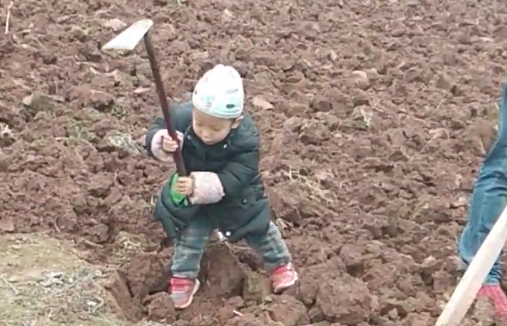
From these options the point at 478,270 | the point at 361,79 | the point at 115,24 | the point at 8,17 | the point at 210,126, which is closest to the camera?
the point at 478,270

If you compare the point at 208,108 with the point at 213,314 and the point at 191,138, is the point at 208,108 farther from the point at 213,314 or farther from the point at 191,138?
the point at 213,314

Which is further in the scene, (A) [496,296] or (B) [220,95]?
(A) [496,296]

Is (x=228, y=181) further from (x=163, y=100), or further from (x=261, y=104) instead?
(x=261, y=104)

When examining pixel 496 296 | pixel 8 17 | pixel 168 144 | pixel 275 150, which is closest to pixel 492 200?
pixel 496 296

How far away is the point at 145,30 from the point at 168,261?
3.12 ft

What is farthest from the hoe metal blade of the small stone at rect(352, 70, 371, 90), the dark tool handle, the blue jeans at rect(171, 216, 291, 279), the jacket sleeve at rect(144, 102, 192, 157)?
the small stone at rect(352, 70, 371, 90)

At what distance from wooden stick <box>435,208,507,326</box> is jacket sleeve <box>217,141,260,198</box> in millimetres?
727

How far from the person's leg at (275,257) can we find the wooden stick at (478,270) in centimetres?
60

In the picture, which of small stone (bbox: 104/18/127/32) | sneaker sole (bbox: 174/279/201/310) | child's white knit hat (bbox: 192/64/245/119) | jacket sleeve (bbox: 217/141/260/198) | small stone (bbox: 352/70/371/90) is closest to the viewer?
child's white knit hat (bbox: 192/64/245/119)

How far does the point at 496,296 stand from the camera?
3801 mm

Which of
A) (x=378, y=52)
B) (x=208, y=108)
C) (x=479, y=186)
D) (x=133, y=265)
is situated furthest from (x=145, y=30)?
(x=378, y=52)

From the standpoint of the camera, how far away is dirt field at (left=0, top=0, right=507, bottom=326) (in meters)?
3.75

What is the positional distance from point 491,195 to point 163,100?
1.17 m

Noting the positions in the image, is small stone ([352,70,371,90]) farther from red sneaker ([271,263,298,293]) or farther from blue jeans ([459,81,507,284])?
red sneaker ([271,263,298,293])
